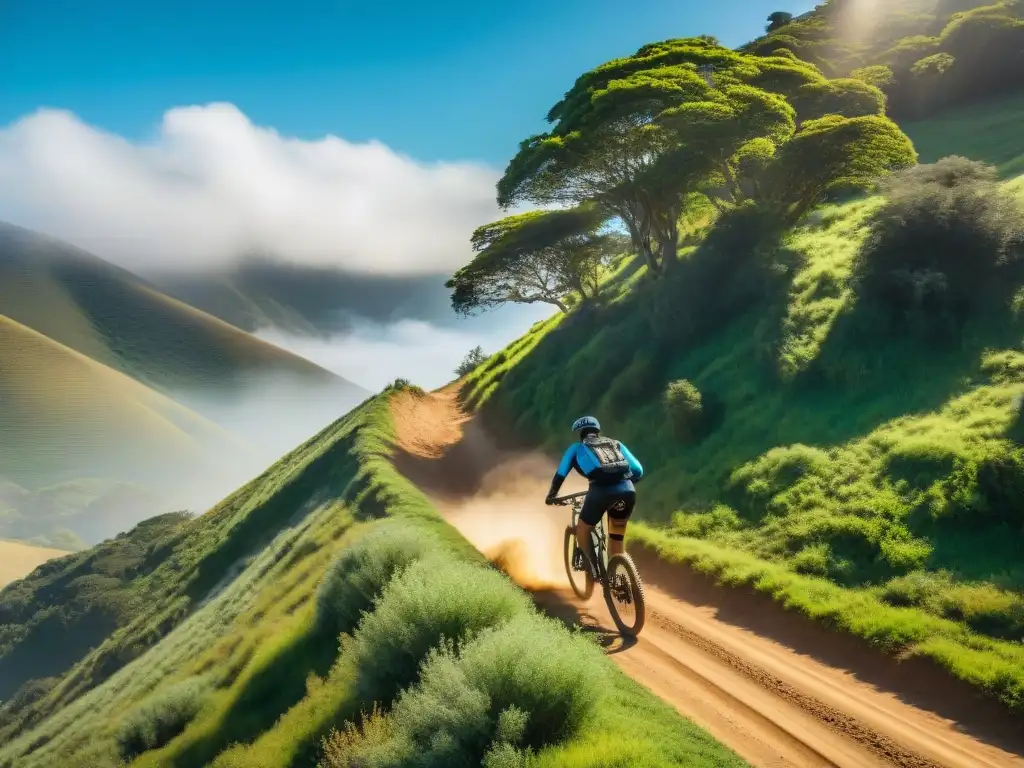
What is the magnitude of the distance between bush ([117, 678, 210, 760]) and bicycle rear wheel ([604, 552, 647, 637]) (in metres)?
9.55

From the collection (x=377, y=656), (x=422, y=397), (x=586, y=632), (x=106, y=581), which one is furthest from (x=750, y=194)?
(x=106, y=581)

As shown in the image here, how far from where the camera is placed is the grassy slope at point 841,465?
1007cm

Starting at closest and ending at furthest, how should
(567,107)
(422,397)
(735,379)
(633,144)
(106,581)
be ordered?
(735,379) → (633,144) → (567,107) → (422,397) → (106,581)

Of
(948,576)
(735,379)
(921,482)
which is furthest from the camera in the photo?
(735,379)

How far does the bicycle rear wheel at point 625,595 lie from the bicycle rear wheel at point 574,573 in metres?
0.83

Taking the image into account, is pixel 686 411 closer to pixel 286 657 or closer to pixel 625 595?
pixel 625 595

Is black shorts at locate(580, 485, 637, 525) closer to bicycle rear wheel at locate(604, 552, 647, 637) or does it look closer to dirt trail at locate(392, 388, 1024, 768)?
bicycle rear wheel at locate(604, 552, 647, 637)

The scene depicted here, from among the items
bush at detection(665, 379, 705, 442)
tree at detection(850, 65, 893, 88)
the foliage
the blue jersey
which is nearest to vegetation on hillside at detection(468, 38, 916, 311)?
bush at detection(665, 379, 705, 442)

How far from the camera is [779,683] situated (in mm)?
8570

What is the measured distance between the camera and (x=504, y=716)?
592 centimetres

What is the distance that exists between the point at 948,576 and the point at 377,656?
9466mm

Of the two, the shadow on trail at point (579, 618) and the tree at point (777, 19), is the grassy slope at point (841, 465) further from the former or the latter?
the tree at point (777, 19)

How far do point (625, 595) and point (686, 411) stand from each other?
35.3 feet

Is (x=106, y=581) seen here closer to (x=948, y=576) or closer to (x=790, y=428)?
(x=790, y=428)
